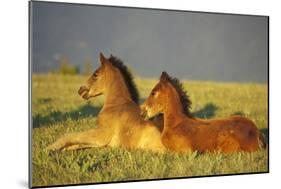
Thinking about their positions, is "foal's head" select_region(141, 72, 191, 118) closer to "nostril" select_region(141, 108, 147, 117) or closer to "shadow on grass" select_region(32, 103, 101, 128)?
"nostril" select_region(141, 108, 147, 117)

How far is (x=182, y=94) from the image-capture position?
14.4ft

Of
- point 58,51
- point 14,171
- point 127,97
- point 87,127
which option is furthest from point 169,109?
point 14,171

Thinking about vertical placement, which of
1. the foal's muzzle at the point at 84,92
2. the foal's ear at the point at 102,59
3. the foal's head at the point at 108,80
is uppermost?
the foal's ear at the point at 102,59

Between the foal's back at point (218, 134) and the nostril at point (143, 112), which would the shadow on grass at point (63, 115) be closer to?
the nostril at point (143, 112)

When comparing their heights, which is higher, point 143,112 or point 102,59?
point 102,59

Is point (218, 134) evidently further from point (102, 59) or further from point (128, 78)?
point (102, 59)

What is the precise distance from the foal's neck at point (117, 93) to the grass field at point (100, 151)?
7cm

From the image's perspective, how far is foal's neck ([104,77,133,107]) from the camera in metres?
4.17

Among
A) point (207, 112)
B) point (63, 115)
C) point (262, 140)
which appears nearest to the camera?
point (63, 115)

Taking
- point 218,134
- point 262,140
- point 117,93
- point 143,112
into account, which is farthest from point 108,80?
point 262,140

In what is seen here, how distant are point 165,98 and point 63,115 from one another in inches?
33.1

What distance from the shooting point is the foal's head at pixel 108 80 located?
4105 millimetres

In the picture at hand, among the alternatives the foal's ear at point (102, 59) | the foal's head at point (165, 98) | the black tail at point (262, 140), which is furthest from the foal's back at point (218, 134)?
the foal's ear at point (102, 59)

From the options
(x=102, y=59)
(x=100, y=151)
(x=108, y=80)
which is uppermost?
(x=102, y=59)
